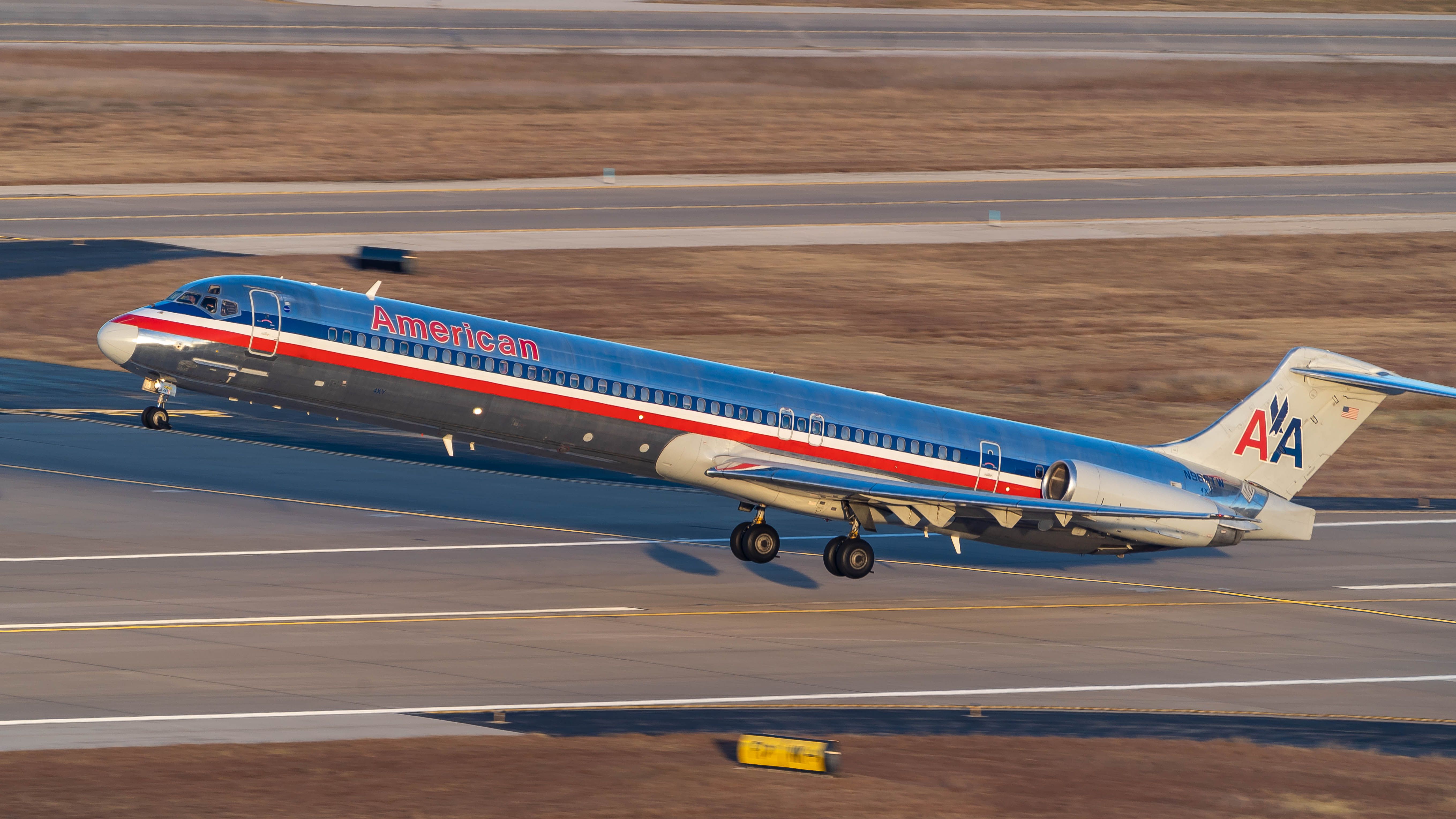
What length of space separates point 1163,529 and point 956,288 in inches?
1298

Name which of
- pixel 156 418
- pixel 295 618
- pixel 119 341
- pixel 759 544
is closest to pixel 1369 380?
pixel 759 544

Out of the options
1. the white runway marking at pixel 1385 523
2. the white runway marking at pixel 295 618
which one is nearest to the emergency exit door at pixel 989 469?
the white runway marking at pixel 295 618

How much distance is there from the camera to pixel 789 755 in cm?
2488

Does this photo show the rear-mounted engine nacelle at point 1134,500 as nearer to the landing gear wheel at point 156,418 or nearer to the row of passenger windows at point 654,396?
the row of passenger windows at point 654,396

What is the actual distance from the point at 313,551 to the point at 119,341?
8085 mm

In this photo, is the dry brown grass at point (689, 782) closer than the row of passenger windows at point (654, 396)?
Yes

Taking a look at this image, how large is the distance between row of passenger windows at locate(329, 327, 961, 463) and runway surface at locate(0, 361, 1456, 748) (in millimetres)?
3726

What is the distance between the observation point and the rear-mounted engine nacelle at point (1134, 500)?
37.5m

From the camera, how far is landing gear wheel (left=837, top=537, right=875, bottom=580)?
36375 mm

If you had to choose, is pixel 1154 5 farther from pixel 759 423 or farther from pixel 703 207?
pixel 759 423

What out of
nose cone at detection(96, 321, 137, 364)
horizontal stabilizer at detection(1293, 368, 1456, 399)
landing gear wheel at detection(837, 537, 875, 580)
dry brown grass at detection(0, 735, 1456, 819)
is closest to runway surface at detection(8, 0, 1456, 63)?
nose cone at detection(96, 321, 137, 364)

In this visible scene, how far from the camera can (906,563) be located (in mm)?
41719

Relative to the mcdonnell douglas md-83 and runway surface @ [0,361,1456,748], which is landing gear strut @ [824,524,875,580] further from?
runway surface @ [0,361,1456,748]

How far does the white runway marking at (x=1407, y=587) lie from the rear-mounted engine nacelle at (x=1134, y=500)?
4586 mm
